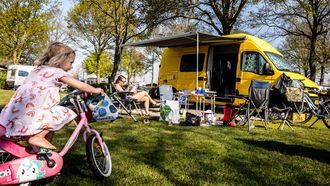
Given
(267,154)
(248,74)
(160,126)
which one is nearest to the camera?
(267,154)

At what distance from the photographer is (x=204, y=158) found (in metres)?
4.50

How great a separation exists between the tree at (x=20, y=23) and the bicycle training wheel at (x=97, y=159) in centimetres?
2672

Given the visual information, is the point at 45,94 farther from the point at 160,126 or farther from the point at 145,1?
the point at 145,1

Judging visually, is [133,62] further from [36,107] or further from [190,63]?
[36,107]

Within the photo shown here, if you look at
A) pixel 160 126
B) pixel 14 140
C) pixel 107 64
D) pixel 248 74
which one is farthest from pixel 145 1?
pixel 107 64

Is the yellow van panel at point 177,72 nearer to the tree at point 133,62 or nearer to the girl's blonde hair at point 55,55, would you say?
the girl's blonde hair at point 55,55

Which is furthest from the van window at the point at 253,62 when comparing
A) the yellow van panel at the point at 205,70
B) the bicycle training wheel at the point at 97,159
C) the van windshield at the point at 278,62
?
the bicycle training wheel at the point at 97,159

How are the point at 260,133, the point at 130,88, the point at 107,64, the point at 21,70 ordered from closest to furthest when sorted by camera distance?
the point at 260,133
the point at 130,88
the point at 21,70
the point at 107,64

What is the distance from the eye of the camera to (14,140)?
2.99 metres

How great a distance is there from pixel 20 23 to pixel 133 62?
16.8m

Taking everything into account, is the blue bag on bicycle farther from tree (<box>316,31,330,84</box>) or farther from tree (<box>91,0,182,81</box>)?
tree (<box>316,31,330,84</box>)

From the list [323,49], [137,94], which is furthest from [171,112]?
[323,49]

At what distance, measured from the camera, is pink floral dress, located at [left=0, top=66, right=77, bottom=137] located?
114 inches

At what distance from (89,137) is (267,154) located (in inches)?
108
